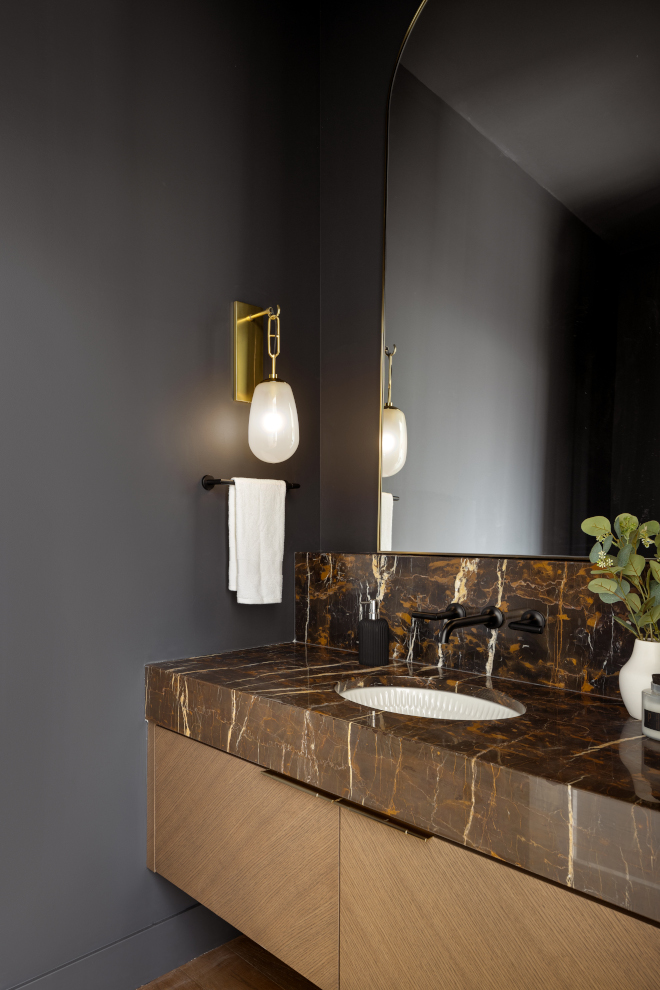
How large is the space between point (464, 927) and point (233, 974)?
1.01 m

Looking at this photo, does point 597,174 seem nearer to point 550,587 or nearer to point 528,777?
point 550,587

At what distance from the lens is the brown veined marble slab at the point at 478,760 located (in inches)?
33.5

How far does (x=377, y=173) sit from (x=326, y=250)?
0.92ft

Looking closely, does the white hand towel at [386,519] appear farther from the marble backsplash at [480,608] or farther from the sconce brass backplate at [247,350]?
the sconce brass backplate at [247,350]

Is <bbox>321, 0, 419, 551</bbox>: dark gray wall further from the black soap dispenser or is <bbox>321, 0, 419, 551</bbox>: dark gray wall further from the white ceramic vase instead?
the white ceramic vase

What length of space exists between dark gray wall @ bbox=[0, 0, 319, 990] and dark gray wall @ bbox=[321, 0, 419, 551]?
219 mm

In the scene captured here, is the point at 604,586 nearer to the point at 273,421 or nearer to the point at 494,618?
the point at 494,618

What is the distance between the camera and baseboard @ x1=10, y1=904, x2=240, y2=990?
152cm

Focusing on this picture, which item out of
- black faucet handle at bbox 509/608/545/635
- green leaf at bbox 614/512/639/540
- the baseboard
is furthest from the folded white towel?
green leaf at bbox 614/512/639/540

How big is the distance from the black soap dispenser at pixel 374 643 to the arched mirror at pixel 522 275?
0.26 meters

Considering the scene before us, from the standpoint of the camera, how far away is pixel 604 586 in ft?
4.03

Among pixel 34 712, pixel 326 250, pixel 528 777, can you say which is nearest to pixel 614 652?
pixel 528 777

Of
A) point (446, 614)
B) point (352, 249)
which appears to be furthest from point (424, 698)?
point (352, 249)

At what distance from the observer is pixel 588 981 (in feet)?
2.83
